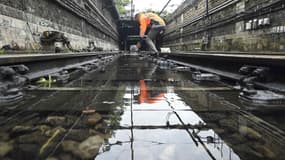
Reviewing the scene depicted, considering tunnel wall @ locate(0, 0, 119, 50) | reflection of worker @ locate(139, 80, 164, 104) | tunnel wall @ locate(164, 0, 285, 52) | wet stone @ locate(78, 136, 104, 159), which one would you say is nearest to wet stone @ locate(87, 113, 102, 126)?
wet stone @ locate(78, 136, 104, 159)

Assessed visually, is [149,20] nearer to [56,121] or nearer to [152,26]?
[152,26]

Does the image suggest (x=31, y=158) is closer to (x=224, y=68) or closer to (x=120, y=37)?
(x=224, y=68)

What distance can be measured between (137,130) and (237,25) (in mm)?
9799

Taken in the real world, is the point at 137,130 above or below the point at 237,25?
below

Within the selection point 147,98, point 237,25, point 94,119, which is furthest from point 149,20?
point 94,119

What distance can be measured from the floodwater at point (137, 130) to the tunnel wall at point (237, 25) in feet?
19.3

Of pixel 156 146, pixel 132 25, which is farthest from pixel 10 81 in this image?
pixel 132 25

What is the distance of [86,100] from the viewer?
2.53 metres

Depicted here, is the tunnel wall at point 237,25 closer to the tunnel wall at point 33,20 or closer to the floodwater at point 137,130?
the floodwater at point 137,130

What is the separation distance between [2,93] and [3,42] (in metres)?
2.80

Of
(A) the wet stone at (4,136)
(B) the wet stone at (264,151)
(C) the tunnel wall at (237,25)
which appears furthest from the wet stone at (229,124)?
(C) the tunnel wall at (237,25)

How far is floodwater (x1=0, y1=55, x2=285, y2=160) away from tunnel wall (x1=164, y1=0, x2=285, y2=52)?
587 centimetres

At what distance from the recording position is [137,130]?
162 centimetres

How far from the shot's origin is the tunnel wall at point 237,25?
7.21 metres
